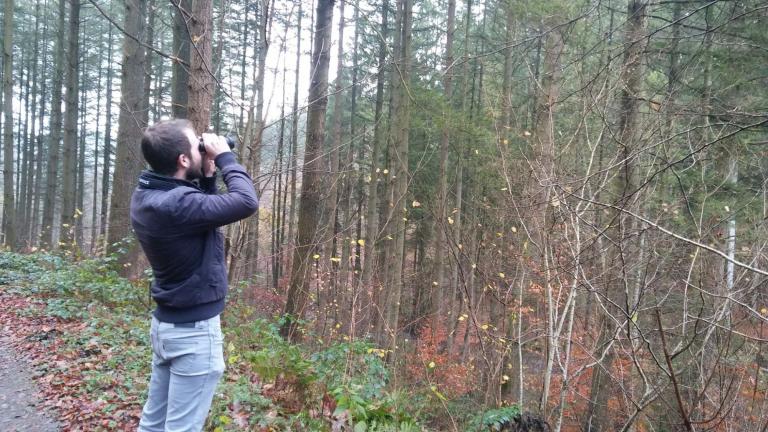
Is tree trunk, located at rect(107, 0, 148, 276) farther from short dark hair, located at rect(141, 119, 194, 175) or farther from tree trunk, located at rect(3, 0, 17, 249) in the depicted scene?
short dark hair, located at rect(141, 119, 194, 175)

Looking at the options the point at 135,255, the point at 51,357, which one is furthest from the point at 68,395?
the point at 135,255

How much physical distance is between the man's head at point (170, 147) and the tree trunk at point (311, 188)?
4014mm

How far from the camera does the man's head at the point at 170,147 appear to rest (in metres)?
2.11

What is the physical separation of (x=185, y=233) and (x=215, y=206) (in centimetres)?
18

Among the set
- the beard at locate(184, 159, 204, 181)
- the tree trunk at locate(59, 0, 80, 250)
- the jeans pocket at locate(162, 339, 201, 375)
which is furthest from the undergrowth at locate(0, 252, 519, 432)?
the tree trunk at locate(59, 0, 80, 250)

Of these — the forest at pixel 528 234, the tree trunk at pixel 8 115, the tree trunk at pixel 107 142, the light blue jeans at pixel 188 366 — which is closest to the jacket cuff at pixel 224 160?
the light blue jeans at pixel 188 366

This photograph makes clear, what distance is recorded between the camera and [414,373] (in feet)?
26.0

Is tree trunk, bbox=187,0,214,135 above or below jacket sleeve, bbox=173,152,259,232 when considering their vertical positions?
above

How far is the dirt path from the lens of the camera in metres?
4.16

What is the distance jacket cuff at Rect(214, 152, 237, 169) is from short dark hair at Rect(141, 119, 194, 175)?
15 cm

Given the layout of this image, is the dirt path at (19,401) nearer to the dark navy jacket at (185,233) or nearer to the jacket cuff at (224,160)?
the dark navy jacket at (185,233)

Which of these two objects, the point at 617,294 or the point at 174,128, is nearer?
the point at 174,128

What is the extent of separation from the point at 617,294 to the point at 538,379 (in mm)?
3811

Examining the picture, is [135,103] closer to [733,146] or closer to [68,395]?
[68,395]
